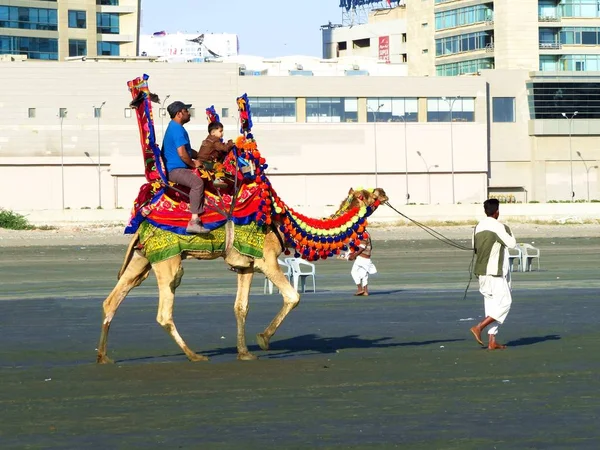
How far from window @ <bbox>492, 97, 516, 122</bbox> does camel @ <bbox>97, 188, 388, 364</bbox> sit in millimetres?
92231

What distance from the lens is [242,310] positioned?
16.7 metres

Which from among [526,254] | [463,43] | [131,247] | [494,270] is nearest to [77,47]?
[463,43]

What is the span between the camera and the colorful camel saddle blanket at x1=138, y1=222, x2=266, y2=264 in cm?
1616

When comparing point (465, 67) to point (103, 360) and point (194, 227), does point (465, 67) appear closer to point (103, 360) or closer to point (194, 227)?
point (194, 227)

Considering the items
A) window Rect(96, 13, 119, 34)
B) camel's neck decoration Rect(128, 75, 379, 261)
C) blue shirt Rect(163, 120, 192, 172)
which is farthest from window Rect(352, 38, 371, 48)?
blue shirt Rect(163, 120, 192, 172)

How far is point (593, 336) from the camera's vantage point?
1847 centimetres

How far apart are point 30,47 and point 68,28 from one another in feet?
14.9

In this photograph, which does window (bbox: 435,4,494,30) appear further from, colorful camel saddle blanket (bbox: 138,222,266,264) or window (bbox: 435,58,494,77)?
colorful camel saddle blanket (bbox: 138,222,266,264)

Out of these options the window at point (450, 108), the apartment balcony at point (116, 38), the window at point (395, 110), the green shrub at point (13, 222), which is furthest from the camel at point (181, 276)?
the apartment balcony at point (116, 38)

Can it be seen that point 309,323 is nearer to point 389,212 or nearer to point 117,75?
point 389,212

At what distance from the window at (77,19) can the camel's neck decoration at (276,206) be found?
110 meters

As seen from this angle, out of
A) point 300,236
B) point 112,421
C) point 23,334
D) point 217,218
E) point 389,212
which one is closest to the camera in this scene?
point 112,421

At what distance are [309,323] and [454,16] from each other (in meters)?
102

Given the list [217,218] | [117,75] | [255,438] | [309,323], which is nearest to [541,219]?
[117,75]
